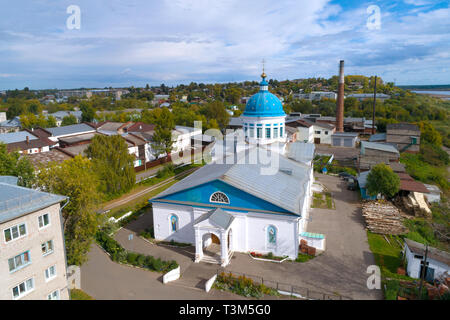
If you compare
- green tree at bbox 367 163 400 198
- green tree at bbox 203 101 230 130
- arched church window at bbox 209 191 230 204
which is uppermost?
green tree at bbox 203 101 230 130

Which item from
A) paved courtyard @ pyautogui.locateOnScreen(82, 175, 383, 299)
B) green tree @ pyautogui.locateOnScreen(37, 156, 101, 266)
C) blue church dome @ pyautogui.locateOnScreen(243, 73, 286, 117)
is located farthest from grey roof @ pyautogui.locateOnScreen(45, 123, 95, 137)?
green tree @ pyautogui.locateOnScreen(37, 156, 101, 266)

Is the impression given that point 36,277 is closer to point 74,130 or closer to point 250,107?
point 250,107

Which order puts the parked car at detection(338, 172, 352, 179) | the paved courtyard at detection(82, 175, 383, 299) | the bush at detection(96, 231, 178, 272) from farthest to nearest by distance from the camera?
the parked car at detection(338, 172, 352, 179) → the bush at detection(96, 231, 178, 272) → the paved courtyard at detection(82, 175, 383, 299)

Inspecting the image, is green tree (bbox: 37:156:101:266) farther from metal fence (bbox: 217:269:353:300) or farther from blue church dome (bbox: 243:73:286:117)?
blue church dome (bbox: 243:73:286:117)

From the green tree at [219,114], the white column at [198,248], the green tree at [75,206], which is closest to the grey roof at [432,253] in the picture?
the white column at [198,248]

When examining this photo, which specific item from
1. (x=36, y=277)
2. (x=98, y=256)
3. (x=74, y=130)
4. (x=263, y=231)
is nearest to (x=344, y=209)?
(x=263, y=231)

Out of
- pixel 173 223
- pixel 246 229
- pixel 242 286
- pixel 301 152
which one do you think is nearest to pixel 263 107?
pixel 301 152

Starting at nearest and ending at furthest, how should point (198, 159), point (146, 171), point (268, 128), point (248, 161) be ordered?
point (248, 161), point (268, 128), point (146, 171), point (198, 159)
